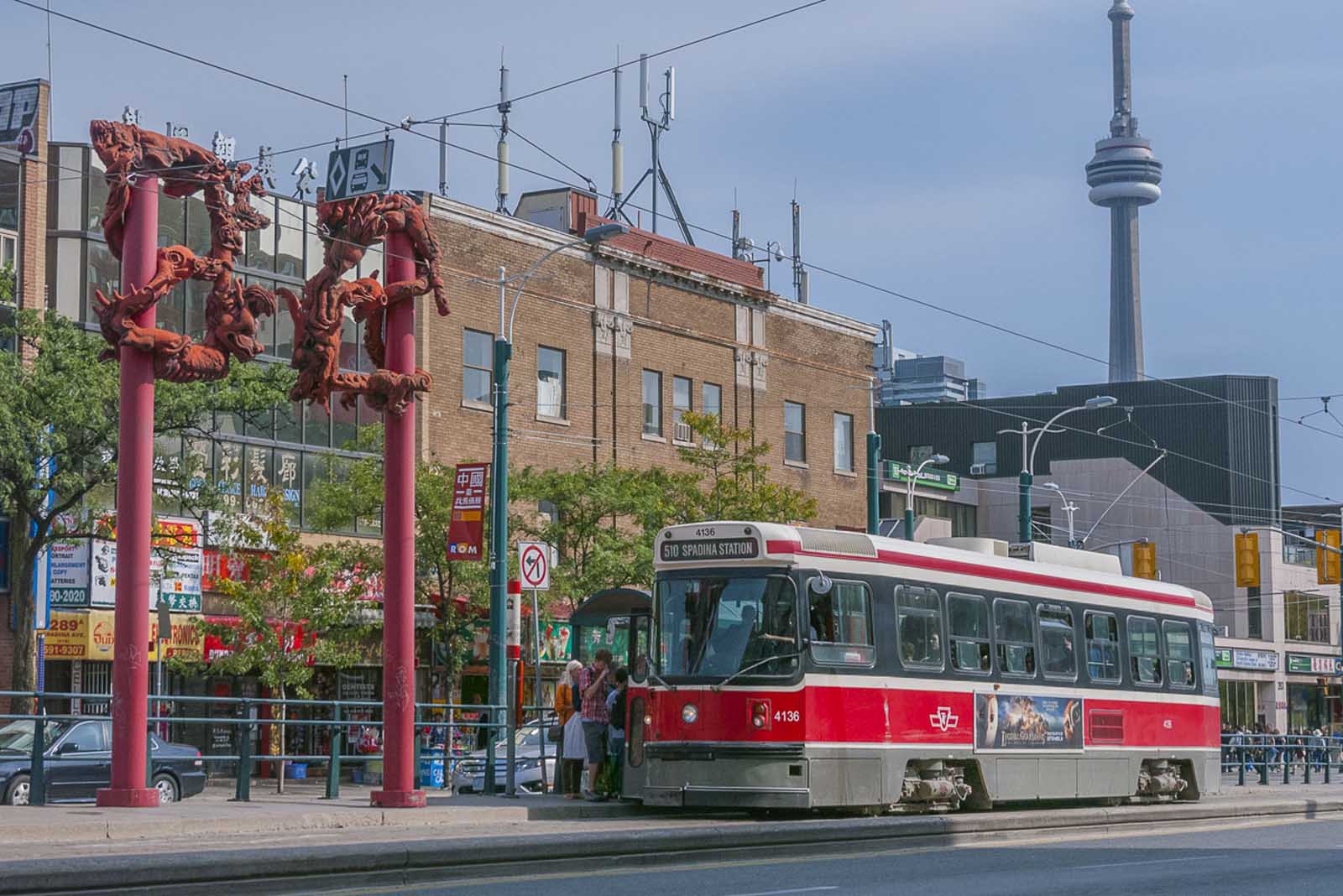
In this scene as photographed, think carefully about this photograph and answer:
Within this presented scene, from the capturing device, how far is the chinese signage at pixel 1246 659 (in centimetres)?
7650

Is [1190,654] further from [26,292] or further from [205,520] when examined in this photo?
[26,292]

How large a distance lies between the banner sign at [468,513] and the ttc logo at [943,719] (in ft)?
27.9

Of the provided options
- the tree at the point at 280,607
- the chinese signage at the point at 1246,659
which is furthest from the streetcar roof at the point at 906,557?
the chinese signage at the point at 1246,659

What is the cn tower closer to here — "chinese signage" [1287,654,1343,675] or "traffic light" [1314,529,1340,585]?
"chinese signage" [1287,654,1343,675]

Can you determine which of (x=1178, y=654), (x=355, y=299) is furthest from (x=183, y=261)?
(x=1178, y=654)

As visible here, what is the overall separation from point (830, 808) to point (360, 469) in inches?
738

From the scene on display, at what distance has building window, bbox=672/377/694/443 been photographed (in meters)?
51.3

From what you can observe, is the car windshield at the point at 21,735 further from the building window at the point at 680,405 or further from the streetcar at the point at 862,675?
the building window at the point at 680,405

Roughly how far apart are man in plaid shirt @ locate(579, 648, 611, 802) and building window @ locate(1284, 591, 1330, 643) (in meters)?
68.2

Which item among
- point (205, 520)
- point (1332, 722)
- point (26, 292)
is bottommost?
point (1332, 722)

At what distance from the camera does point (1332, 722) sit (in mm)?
82625

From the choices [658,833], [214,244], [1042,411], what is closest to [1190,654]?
[658,833]

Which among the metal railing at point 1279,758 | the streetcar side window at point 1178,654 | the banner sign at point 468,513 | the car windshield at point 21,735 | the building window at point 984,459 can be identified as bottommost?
the metal railing at point 1279,758

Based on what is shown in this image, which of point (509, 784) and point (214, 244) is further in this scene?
point (509, 784)
